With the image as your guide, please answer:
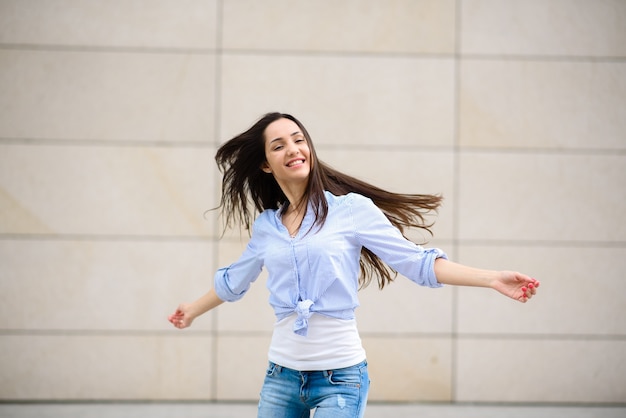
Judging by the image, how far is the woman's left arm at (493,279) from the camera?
91.8 inches

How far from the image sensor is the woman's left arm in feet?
7.65

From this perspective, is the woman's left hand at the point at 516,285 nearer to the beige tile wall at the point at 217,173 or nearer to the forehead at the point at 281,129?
the forehead at the point at 281,129

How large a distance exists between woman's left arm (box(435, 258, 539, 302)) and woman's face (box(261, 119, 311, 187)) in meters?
0.62

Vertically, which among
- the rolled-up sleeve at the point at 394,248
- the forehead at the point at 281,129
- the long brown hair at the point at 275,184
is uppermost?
the forehead at the point at 281,129

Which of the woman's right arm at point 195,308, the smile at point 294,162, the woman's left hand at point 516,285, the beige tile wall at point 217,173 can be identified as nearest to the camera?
the woman's left hand at point 516,285

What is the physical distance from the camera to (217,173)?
17.6 feet

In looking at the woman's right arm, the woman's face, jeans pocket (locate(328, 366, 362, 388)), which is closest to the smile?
the woman's face

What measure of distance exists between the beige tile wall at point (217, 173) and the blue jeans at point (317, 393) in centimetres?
273

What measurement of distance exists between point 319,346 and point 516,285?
0.72 metres

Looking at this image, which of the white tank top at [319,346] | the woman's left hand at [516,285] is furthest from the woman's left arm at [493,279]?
the white tank top at [319,346]

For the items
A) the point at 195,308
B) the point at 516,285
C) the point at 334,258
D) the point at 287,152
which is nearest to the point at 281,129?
the point at 287,152

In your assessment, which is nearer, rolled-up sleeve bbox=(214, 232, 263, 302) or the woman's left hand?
the woman's left hand

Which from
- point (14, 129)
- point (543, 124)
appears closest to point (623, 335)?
point (543, 124)

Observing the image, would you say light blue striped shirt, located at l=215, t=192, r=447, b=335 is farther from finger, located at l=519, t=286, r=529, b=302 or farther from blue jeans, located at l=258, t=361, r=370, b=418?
finger, located at l=519, t=286, r=529, b=302
